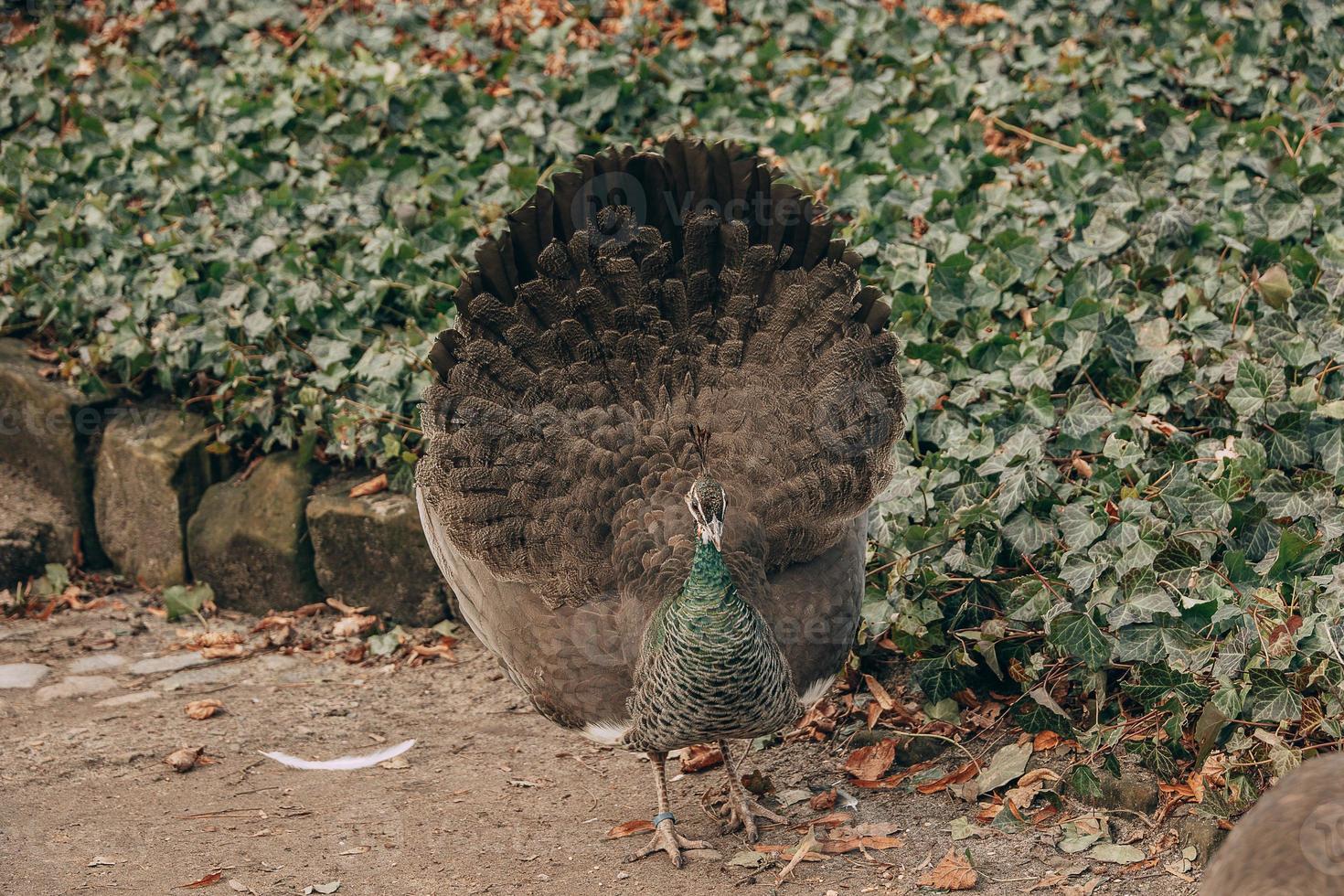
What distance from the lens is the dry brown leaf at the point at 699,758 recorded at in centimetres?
488

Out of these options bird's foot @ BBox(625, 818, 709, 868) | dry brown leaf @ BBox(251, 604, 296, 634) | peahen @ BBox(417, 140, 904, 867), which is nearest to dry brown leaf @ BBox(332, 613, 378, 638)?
dry brown leaf @ BBox(251, 604, 296, 634)

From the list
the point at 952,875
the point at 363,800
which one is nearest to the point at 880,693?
the point at 952,875

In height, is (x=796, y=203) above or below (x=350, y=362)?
above

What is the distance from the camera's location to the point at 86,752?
5.01 m

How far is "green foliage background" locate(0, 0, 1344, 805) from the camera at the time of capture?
432cm

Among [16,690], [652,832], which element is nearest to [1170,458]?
[652,832]

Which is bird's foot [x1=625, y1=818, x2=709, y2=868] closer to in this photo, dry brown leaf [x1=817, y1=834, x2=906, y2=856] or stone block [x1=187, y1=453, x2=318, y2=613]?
dry brown leaf [x1=817, y1=834, x2=906, y2=856]

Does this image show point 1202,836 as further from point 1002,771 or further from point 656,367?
point 656,367

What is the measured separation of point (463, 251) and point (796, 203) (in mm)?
2316

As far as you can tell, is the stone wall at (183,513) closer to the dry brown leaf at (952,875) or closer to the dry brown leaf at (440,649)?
the dry brown leaf at (440,649)

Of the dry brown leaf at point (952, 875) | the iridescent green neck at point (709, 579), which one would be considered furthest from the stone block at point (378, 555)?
the dry brown leaf at point (952, 875)

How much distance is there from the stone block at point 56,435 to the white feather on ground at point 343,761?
2.11 m

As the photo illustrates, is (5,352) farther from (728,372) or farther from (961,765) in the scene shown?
(961,765)

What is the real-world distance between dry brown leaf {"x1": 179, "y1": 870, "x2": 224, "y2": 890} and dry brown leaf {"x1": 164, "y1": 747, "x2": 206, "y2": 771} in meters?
0.77
